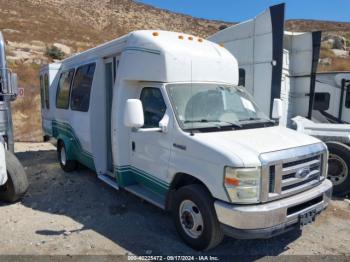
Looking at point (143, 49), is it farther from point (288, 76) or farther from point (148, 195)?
point (288, 76)

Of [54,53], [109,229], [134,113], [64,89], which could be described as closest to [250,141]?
[134,113]

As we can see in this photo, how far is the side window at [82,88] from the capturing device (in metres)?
6.73

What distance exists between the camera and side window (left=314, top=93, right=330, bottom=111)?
812cm

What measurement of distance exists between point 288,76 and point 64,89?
5486mm

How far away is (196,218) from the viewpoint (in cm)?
419

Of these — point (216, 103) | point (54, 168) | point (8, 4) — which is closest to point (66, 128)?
point (54, 168)

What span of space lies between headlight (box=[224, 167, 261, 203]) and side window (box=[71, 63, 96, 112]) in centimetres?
400

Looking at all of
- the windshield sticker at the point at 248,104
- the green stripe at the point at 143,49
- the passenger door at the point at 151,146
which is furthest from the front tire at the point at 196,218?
the green stripe at the point at 143,49

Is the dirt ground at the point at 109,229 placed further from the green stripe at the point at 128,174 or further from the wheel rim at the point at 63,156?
the wheel rim at the point at 63,156

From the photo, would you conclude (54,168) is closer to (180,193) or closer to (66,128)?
(66,128)

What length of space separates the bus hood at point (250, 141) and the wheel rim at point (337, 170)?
2.35 m

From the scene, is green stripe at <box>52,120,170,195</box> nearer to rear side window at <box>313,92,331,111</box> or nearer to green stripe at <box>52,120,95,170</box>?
green stripe at <box>52,120,95,170</box>

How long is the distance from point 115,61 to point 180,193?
2909 mm

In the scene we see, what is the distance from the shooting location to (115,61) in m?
5.99
